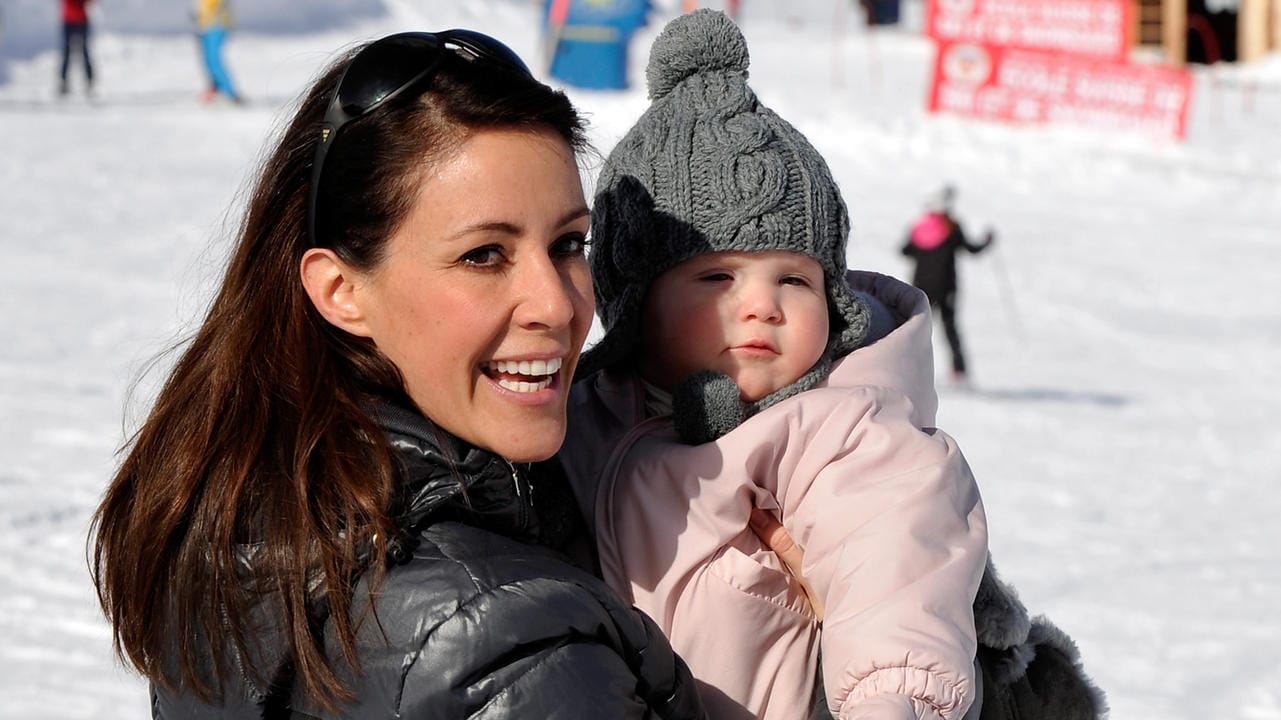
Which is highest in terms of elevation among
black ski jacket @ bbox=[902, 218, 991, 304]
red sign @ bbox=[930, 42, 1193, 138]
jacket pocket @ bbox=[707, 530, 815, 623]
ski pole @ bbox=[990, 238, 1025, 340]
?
jacket pocket @ bbox=[707, 530, 815, 623]

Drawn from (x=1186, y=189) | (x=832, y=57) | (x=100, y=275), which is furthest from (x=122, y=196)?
(x=832, y=57)

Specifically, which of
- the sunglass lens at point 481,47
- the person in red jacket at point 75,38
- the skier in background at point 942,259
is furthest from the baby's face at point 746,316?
the person in red jacket at point 75,38

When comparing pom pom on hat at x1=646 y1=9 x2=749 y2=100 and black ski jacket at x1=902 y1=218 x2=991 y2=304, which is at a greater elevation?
pom pom on hat at x1=646 y1=9 x2=749 y2=100

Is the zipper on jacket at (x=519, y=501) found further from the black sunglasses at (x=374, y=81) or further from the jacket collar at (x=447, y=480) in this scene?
the black sunglasses at (x=374, y=81)

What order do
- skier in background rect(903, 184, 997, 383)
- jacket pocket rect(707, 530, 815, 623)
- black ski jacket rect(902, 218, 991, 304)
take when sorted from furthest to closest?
black ski jacket rect(902, 218, 991, 304), skier in background rect(903, 184, 997, 383), jacket pocket rect(707, 530, 815, 623)

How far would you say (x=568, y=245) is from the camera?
1.75 meters

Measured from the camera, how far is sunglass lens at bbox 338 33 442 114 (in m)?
1.66

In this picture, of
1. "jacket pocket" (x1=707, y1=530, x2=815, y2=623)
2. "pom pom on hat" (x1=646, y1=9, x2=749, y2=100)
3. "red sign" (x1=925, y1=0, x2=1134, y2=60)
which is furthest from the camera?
"red sign" (x1=925, y1=0, x2=1134, y2=60)

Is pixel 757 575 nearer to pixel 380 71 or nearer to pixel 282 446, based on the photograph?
pixel 282 446

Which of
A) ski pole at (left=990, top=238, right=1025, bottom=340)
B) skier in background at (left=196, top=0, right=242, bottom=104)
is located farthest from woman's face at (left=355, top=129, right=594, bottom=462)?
skier in background at (left=196, top=0, right=242, bottom=104)

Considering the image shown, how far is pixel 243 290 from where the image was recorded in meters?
1.76

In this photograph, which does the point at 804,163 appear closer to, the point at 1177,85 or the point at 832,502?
the point at 832,502

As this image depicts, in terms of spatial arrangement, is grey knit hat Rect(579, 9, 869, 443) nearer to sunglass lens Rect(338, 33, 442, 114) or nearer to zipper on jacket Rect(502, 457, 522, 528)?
zipper on jacket Rect(502, 457, 522, 528)

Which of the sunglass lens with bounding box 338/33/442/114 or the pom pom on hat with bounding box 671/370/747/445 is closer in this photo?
the sunglass lens with bounding box 338/33/442/114
